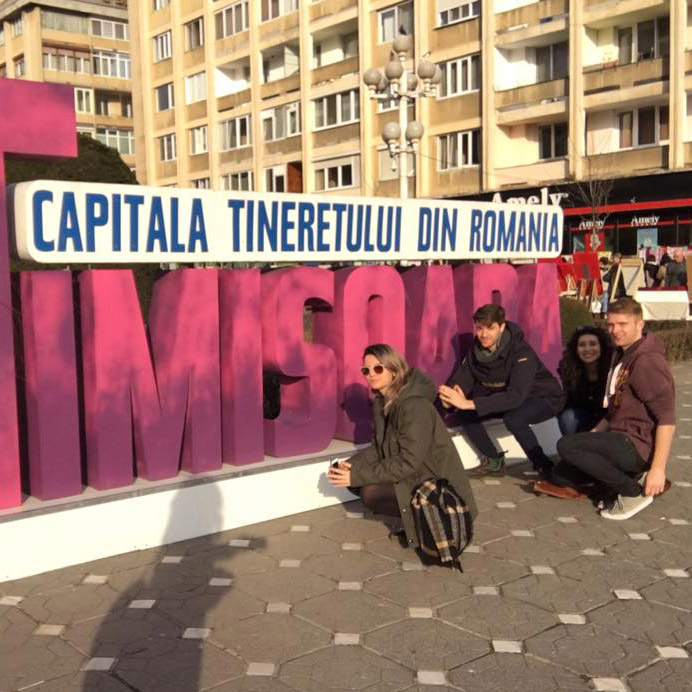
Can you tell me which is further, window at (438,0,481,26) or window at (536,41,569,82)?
window at (438,0,481,26)

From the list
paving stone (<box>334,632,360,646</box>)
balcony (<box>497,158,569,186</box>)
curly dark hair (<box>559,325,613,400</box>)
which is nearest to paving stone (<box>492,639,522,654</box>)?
paving stone (<box>334,632,360,646</box>)

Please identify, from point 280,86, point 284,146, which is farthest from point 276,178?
point 280,86

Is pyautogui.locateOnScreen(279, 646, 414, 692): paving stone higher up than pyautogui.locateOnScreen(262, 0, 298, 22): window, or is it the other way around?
pyautogui.locateOnScreen(262, 0, 298, 22): window

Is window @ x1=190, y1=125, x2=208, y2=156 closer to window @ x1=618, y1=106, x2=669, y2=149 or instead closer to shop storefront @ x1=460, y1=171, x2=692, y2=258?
shop storefront @ x1=460, y1=171, x2=692, y2=258

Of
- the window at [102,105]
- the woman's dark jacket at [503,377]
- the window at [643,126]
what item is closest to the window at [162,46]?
the window at [102,105]

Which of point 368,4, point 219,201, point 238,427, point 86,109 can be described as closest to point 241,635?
point 238,427

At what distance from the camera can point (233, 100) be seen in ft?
150

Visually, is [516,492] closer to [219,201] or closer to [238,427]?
[238,427]

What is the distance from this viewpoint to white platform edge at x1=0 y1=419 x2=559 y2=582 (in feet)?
17.3

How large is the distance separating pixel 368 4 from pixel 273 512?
1343 inches

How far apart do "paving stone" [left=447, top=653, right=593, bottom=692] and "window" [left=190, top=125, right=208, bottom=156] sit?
150 feet

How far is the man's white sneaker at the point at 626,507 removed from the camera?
6.26 meters

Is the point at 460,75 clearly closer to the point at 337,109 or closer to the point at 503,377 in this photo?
the point at 337,109

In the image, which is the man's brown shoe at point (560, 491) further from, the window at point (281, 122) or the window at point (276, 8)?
the window at point (276, 8)
